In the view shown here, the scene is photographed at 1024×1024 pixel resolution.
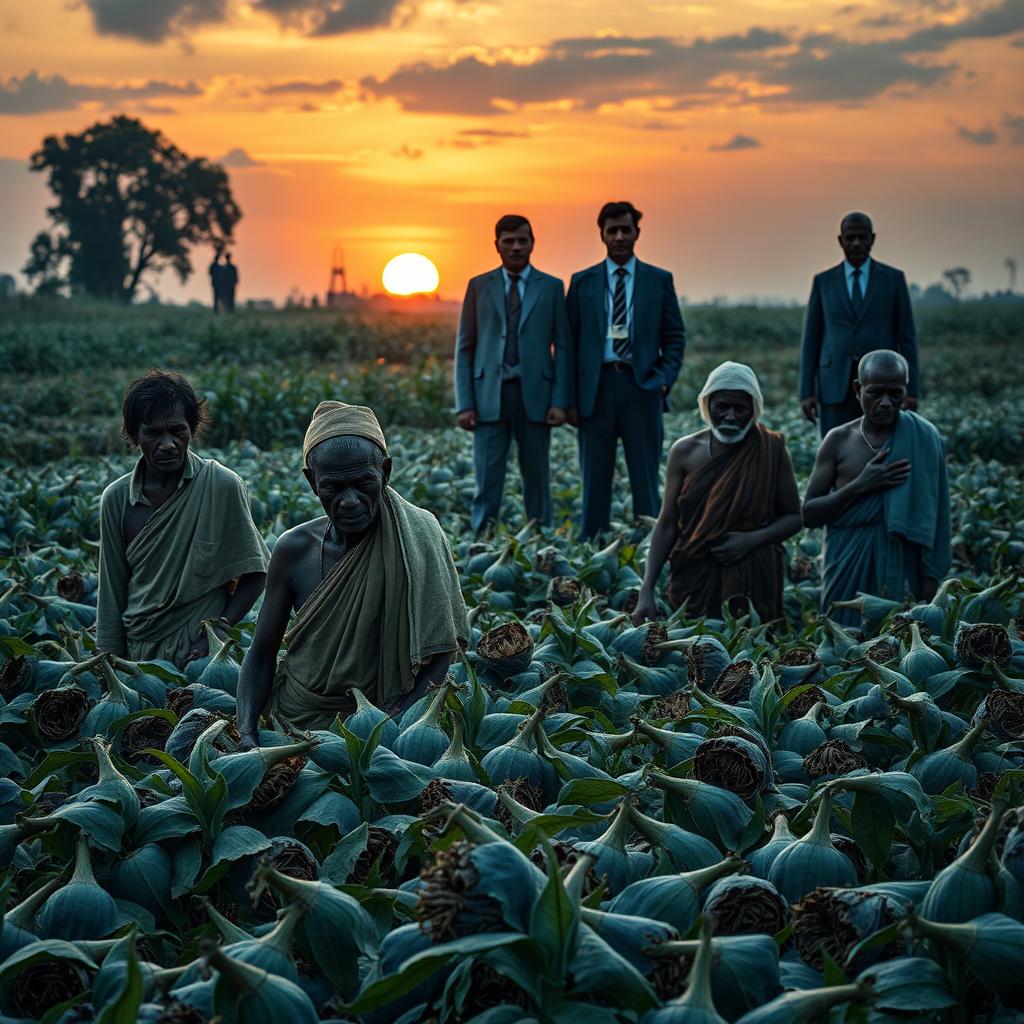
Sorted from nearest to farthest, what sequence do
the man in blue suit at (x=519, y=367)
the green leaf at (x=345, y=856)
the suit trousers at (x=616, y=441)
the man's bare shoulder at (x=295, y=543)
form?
the green leaf at (x=345, y=856), the man's bare shoulder at (x=295, y=543), the suit trousers at (x=616, y=441), the man in blue suit at (x=519, y=367)

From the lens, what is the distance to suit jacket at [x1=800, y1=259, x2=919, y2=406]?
768 cm

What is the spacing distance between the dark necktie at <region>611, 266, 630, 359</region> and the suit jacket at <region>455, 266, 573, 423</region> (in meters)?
0.31

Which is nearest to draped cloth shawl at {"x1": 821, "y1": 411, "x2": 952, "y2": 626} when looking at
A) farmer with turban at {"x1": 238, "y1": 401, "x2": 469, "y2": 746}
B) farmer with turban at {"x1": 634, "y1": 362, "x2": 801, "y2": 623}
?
farmer with turban at {"x1": 634, "y1": 362, "x2": 801, "y2": 623}

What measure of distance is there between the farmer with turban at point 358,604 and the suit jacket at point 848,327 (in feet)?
16.5

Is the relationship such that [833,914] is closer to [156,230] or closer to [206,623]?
[206,623]

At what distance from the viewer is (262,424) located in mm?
12281

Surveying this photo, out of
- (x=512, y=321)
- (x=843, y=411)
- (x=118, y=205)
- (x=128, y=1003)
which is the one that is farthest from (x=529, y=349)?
(x=118, y=205)

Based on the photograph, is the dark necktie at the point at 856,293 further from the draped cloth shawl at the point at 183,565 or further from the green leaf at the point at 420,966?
the green leaf at the point at 420,966

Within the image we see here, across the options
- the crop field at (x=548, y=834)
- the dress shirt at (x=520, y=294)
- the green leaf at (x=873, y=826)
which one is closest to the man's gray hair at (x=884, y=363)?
the crop field at (x=548, y=834)

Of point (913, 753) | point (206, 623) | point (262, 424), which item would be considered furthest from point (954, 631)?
point (262, 424)

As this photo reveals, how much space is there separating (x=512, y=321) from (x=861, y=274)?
217 cm

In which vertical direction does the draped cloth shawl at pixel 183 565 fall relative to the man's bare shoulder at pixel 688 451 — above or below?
below

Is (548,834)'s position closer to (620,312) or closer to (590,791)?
(590,791)

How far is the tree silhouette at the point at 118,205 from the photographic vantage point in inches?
2176
